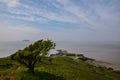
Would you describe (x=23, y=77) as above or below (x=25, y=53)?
below

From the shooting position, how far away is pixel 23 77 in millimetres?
43719

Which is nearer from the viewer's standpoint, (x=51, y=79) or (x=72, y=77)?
(x=51, y=79)

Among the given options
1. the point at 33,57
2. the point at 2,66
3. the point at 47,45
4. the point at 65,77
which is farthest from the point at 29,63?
the point at 2,66

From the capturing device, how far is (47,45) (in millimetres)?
45906

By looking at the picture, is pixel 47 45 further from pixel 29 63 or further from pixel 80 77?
pixel 80 77

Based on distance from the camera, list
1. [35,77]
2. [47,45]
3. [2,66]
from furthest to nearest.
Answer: [2,66] < [47,45] < [35,77]

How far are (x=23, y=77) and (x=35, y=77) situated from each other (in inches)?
118

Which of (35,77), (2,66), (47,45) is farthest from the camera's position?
(2,66)

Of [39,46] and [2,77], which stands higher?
[39,46]

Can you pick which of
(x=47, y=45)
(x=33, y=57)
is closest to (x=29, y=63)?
(x=33, y=57)

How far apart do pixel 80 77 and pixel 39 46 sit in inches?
503

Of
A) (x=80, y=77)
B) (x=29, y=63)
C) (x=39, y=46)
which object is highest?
(x=39, y=46)

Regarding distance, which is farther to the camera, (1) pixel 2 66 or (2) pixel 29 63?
(1) pixel 2 66

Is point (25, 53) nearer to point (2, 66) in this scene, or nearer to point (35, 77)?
point (35, 77)
